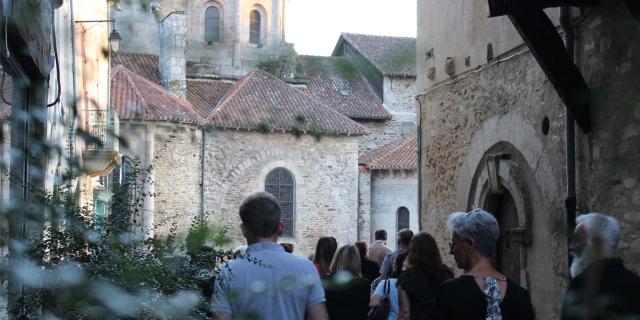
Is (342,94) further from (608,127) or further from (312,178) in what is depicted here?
(608,127)

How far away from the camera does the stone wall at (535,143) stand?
6.14 m

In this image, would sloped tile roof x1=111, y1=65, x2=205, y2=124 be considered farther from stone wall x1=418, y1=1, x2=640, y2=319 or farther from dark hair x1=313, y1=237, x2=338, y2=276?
dark hair x1=313, y1=237, x2=338, y2=276

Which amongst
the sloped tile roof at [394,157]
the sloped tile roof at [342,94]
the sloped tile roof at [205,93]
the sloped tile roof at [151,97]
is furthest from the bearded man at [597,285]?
the sloped tile roof at [342,94]

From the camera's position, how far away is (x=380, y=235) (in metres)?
10.8

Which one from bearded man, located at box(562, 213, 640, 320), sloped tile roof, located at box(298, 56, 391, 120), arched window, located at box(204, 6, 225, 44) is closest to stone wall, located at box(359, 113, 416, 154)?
sloped tile roof, located at box(298, 56, 391, 120)

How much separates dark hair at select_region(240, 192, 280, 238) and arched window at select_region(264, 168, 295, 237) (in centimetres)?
2611

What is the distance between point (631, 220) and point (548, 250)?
1.63m

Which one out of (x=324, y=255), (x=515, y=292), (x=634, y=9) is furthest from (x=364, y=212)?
(x=634, y=9)

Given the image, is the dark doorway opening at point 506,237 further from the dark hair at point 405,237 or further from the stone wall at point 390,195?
the stone wall at point 390,195

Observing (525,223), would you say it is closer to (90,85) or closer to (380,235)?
(380,235)

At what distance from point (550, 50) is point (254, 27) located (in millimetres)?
33104

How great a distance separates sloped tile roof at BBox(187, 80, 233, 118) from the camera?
30469mm

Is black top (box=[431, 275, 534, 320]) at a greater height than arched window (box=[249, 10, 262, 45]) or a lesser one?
lesser

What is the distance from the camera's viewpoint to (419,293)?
564cm
